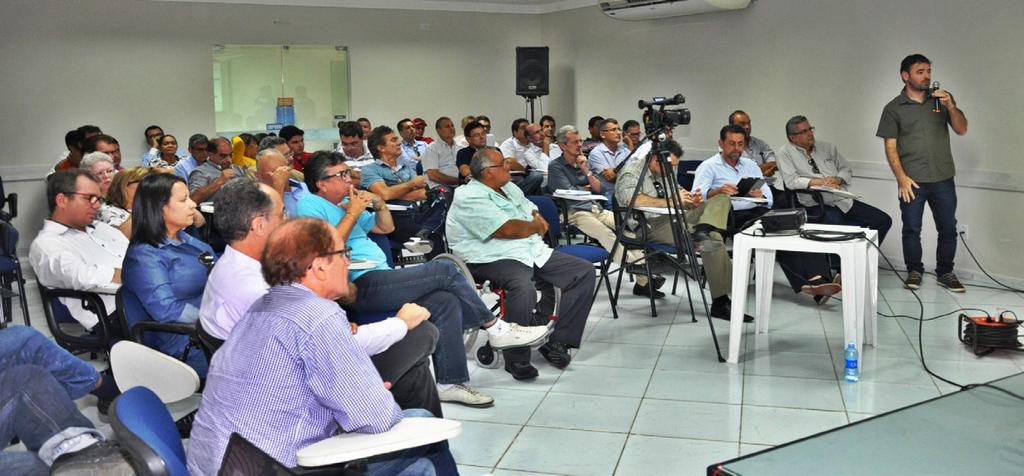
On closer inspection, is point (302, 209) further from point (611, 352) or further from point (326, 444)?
point (326, 444)

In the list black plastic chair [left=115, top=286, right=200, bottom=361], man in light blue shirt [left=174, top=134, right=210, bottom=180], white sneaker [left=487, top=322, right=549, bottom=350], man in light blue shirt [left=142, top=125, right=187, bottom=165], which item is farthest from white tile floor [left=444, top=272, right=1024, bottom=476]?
man in light blue shirt [left=142, top=125, right=187, bottom=165]

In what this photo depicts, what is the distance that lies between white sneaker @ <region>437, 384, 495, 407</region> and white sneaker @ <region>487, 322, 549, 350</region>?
35 cm

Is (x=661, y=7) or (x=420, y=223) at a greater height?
(x=661, y=7)

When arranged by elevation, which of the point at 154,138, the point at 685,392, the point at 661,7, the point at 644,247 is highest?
the point at 661,7

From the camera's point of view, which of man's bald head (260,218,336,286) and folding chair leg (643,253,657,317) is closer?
man's bald head (260,218,336,286)

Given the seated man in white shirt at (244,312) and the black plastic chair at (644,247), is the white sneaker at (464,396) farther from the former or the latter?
the black plastic chair at (644,247)

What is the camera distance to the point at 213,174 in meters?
7.05

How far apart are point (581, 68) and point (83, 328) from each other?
846cm

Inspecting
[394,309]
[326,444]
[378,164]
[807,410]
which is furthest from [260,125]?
[326,444]

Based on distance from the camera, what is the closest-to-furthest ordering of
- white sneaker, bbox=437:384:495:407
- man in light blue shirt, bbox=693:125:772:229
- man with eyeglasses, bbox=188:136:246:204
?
white sneaker, bbox=437:384:495:407, man in light blue shirt, bbox=693:125:772:229, man with eyeglasses, bbox=188:136:246:204

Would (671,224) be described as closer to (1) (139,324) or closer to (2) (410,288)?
(2) (410,288)

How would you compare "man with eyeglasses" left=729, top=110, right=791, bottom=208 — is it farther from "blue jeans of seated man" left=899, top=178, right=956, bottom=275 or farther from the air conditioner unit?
the air conditioner unit

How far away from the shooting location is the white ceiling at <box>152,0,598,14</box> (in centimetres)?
1092

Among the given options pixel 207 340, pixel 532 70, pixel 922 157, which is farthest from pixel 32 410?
pixel 532 70
